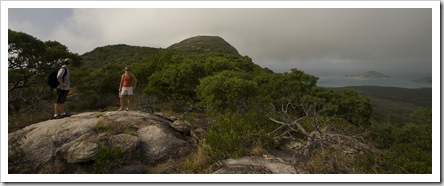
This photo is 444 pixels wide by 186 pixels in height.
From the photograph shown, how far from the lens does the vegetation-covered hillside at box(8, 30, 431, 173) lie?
5.86 metres

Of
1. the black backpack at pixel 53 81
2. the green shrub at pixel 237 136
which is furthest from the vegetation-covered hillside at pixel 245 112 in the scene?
the black backpack at pixel 53 81

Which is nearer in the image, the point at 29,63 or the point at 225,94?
the point at 225,94

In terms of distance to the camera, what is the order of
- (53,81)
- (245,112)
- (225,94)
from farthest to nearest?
(225,94) → (245,112) → (53,81)

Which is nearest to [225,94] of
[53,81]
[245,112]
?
[245,112]

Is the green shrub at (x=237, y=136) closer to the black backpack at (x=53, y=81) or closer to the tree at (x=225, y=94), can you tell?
the tree at (x=225, y=94)

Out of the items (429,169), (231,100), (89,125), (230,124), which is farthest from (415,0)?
(89,125)

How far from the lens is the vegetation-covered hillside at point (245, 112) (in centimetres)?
586

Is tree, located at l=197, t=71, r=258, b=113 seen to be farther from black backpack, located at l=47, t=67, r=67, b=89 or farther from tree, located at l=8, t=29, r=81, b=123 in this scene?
tree, located at l=8, t=29, r=81, b=123

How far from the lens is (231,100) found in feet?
36.1

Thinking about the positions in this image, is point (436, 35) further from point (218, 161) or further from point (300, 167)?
point (218, 161)

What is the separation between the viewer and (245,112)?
29.6 ft

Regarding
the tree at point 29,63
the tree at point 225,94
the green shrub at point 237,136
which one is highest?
the tree at point 29,63

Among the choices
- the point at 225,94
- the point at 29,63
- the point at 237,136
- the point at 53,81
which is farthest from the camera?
the point at 29,63

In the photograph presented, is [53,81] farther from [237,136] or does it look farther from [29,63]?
[29,63]
